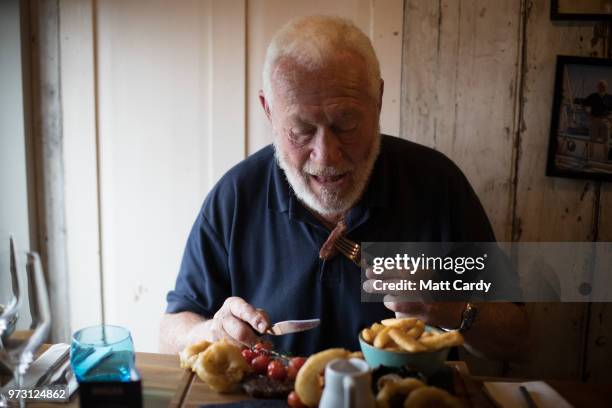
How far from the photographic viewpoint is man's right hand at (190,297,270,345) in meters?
1.28

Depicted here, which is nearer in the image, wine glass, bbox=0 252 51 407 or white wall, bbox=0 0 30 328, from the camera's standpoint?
wine glass, bbox=0 252 51 407

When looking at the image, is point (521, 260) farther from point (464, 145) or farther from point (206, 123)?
point (206, 123)

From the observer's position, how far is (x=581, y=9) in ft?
6.19

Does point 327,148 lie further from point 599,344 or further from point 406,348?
point 599,344

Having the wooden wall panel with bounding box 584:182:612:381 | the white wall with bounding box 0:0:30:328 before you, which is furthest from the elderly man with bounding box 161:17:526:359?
the white wall with bounding box 0:0:30:328

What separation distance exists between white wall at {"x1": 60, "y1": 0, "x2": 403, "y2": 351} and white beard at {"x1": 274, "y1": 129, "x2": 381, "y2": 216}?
1.68ft

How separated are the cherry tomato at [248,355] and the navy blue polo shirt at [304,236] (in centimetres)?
38

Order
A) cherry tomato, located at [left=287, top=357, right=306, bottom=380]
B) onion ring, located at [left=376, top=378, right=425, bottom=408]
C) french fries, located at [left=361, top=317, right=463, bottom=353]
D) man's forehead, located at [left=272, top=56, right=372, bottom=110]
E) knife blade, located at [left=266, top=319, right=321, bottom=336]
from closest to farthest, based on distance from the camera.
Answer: onion ring, located at [left=376, top=378, right=425, bottom=408] < french fries, located at [left=361, top=317, right=463, bottom=353] < cherry tomato, located at [left=287, top=357, right=306, bottom=380] < knife blade, located at [left=266, top=319, right=321, bottom=336] < man's forehead, located at [left=272, top=56, right=372, bottom=110]

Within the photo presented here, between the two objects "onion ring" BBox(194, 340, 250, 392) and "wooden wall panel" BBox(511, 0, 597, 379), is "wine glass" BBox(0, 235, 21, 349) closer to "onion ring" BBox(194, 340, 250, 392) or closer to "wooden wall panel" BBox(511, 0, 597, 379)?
"onion ring" BBox(194, 340, 250, 392)

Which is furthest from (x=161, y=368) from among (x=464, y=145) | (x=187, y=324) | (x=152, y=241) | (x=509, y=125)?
(x=509, y=125)

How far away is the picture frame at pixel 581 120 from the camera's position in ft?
6.24

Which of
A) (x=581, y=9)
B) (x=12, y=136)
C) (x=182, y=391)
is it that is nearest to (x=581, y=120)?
(x=581, y=9)

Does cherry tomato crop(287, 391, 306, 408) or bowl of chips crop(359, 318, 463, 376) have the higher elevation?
bowl of chips crop(359, 318, 463, 376)

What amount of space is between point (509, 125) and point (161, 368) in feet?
4.53
